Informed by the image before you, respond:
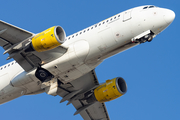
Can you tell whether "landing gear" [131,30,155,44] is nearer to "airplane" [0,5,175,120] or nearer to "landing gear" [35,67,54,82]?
"airplane" [0,5,175,120]

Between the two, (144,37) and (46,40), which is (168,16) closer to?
(144,37)

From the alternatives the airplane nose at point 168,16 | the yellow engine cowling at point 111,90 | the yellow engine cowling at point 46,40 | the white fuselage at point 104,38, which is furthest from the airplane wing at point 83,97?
the airplane nose at point 168,16

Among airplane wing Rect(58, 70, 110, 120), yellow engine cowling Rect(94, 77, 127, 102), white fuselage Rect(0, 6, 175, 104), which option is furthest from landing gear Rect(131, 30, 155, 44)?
→ airplane wing Rect(58, 70, 110, 120)

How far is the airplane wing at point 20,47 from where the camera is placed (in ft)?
96.0

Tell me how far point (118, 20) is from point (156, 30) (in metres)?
3.74

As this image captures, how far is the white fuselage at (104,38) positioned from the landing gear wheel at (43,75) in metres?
0.50

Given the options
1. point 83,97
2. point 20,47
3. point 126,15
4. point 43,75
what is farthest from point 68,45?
point 83,97

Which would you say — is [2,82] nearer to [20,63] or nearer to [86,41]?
[20,63]

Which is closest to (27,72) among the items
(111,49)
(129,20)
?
(111,49)

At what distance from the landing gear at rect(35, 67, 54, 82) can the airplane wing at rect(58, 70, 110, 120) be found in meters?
3.52

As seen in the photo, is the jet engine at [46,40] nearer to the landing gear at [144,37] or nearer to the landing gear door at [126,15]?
the landing gear door at [126,15]

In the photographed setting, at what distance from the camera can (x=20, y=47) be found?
29.4 meters

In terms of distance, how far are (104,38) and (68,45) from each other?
142 inches

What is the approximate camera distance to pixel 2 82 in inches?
1308
